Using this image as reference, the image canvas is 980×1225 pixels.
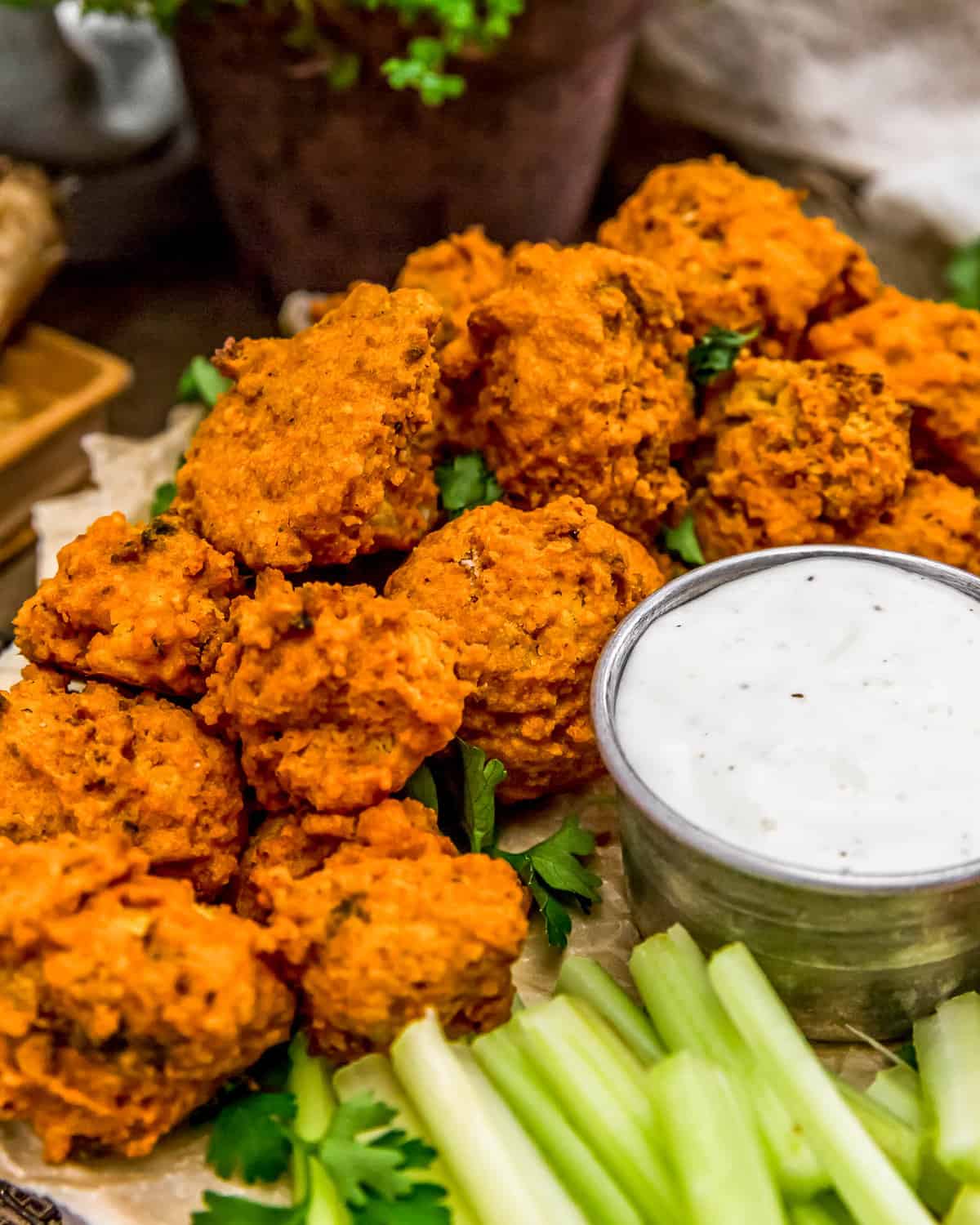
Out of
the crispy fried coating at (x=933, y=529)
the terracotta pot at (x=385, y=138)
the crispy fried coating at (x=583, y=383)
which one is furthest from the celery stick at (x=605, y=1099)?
the terracotta pot at (x=385, y=138)

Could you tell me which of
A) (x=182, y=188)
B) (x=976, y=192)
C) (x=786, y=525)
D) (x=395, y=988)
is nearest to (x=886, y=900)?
(x=395, y=988)

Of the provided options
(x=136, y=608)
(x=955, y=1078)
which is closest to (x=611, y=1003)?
(x=955, y=1078)

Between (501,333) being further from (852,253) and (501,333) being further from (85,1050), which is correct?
(85,1050)

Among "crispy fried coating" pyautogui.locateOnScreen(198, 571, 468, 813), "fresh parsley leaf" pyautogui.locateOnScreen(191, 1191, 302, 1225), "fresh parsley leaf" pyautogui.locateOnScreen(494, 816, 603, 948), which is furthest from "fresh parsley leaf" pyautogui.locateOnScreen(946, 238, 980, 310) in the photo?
"fresh parsley leaf" pyautogui.locateOnScreen(191, 1191, 302, 1225)

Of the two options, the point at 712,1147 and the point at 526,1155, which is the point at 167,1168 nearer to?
the point at 526,1155

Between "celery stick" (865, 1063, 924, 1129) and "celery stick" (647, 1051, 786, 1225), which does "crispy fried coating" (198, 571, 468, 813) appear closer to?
"celery stick" (647, 1051, 786, 1225)

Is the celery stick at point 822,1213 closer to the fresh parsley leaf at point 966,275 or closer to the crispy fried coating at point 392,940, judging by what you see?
the crispy fried coating at point 392,940
